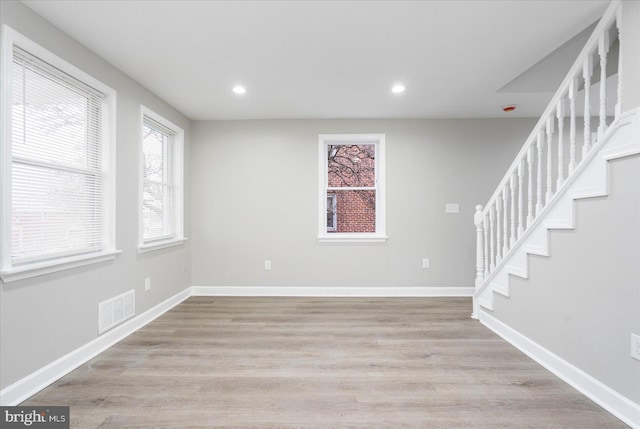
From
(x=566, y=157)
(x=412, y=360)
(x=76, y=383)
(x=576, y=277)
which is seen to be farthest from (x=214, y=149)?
(x=566, y=157)

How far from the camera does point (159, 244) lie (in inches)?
135

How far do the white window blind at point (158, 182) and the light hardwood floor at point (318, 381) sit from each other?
1103mm

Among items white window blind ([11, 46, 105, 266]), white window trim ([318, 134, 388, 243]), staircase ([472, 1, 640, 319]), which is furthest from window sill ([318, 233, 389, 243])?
white window blind ([11, 46, 105, 266])

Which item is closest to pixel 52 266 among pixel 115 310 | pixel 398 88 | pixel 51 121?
pixel 115 310

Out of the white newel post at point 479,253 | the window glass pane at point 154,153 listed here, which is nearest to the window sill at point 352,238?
the white newel post at point 479,253

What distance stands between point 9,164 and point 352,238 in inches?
132

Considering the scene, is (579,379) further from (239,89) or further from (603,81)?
(239,89)

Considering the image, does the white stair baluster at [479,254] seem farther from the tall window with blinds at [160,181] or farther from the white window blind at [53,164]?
the white window blind at [53,164]

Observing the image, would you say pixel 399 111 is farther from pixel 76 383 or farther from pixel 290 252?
pixel 76 383

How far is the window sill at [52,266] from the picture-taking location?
182 cm

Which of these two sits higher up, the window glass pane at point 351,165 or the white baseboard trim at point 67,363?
the window glass pane at point 351,165

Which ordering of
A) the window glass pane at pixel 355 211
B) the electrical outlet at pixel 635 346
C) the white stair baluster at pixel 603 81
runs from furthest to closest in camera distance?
the window glass pane at pixel 355 211, the white stair baluster at pixel 603 81, the electrical outlet at pixel 635 346

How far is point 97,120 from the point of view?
2.63 meters

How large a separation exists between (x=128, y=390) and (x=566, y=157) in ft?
17.6
